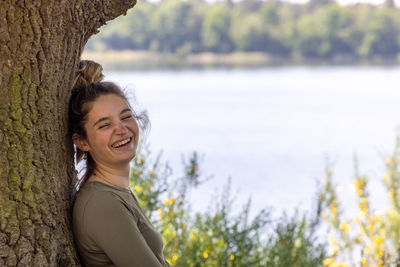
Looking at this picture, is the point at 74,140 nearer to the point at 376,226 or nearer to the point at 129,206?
the point at 129,206

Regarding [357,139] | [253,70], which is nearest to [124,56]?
[253,70]

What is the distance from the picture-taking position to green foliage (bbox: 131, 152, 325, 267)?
358 centimetres

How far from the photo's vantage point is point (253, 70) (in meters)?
33.7

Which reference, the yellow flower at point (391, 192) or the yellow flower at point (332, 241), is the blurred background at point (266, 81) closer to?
the yellow flower at point (332, 241)

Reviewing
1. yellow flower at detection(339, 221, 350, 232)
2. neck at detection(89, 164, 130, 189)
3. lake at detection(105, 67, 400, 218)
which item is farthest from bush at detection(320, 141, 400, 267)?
neck at detection(89, 164, 130, 189)

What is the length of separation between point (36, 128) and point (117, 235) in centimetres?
35

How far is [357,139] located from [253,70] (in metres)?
19.1

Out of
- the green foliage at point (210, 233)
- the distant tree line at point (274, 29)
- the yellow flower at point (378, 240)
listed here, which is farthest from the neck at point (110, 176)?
the distant tree line at point (274, 29)

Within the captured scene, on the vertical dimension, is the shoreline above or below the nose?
above

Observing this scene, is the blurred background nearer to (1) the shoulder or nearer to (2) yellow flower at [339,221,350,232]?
(2) yellow flower at [339,221,350,232]

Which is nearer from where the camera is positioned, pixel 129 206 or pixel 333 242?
pixel 129 206

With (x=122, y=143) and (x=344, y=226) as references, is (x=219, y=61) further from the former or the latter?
(x=122, y=143)

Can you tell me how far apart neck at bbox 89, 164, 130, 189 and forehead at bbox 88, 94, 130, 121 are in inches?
6.2

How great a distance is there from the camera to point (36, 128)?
5.67 ft
